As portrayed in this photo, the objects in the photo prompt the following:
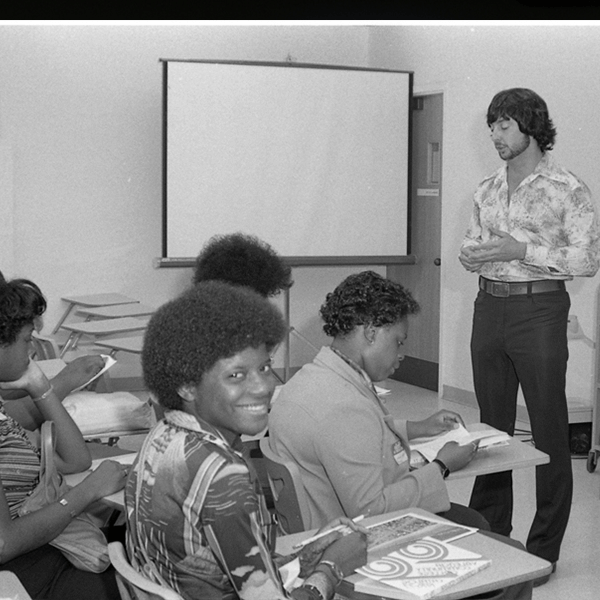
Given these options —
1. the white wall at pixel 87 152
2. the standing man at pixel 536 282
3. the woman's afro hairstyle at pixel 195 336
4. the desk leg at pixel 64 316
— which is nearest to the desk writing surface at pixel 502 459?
the standing man at pixel 536 282

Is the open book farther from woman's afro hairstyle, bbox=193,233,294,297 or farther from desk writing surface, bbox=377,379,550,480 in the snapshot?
woman's afro hairstyle, bbox=193,233,294,297

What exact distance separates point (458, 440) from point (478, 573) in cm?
91

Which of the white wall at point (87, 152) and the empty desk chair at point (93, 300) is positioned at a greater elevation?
the white wall at point (87, 152)

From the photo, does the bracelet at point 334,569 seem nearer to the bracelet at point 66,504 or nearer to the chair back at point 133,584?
the chair back at point 133,584

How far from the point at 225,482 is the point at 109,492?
29.4 inches

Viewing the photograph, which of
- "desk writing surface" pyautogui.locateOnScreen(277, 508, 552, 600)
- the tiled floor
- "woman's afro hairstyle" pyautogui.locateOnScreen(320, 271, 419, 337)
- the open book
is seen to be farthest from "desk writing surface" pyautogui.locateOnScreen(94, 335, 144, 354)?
"desk writing surface" pyautogui.locateOnScreen(277, 508, 552, 600)

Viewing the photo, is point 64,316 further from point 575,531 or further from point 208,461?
point 208,461

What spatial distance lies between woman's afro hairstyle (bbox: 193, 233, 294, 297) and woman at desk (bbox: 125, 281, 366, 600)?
1.53 meters

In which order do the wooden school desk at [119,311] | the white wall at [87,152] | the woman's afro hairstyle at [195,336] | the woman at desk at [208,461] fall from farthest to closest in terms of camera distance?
the white wall at [87,152] < the wooden school desk at [119,311] < the woman's afro hairstyle at [195,336] < the woman at desk at [208,461]

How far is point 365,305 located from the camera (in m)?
2.10

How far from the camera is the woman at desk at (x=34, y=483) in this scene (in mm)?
1780

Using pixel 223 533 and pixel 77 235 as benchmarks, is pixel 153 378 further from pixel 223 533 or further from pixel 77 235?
pixel 77 235

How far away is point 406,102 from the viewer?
6145 millimetres

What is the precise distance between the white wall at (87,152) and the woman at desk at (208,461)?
501 centimetres
